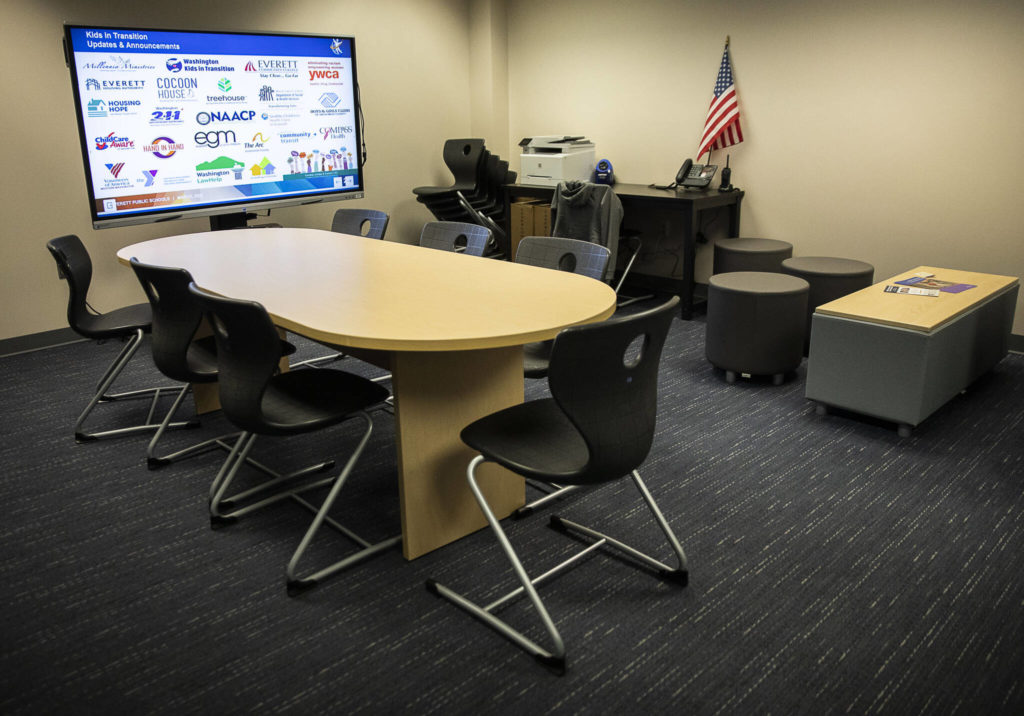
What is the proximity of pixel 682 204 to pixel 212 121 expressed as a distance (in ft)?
9.91

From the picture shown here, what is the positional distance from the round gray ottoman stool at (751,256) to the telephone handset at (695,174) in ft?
1.78

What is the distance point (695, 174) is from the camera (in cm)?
549

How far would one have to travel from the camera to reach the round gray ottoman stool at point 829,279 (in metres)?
4.27

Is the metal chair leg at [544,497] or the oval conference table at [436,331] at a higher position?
the oval conference table at [436,331]

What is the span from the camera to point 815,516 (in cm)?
271

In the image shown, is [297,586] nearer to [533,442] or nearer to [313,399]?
[313,399]

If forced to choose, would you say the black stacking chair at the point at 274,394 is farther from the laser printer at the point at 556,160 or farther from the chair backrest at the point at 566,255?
the laser printer at the point at 556,160

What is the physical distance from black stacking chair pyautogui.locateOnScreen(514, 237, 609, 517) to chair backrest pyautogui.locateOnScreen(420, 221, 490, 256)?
0.28 m

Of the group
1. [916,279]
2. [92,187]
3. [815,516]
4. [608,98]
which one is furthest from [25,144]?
[916,279]

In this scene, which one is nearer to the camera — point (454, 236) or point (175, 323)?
point (175, 323)

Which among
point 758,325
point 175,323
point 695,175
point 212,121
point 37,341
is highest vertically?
point 212,121

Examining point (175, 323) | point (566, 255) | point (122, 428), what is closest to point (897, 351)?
point (566, 255)

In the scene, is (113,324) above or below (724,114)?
below

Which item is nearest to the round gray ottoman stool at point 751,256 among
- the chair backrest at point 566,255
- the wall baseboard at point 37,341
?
the chair backrest at point 566,255
